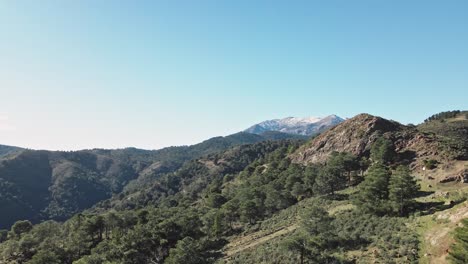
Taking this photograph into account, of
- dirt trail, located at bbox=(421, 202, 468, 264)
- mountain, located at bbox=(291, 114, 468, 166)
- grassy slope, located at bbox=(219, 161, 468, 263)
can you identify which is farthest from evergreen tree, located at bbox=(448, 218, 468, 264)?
mountain, located at bbox=(291, 114, 468, 166)

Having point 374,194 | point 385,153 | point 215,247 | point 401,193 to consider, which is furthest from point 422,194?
point 215,247

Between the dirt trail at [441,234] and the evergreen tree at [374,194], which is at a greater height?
the evergreen tree at [374,194]

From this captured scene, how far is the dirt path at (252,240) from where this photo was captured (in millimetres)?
62688

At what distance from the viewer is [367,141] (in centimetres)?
9825

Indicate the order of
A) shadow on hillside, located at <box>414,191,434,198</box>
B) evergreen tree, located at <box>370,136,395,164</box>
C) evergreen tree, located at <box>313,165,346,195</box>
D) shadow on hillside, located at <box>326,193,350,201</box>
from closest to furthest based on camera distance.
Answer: shadow on hillside, located at <box>414,191,434,198</box> → shadow on hillside, located at <box>326,193,350,201</box> → evergreen tree, located at <box>313,165,346,195</box> → evergreen tree, located at <box>370,136,395,164</box>

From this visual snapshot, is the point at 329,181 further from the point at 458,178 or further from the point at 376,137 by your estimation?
the point at 376,137

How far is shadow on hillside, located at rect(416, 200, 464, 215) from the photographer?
48.0 metres

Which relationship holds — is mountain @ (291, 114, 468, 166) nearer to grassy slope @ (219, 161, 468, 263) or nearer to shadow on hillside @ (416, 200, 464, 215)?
grassy slope @ (219, 161, 468, 263)

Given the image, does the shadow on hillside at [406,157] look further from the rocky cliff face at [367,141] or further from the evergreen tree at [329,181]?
the evergreen tree at [329,181]

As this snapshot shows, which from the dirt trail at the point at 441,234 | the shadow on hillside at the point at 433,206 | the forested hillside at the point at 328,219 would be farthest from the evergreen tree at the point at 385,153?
the dirt trail at the point at 441,234

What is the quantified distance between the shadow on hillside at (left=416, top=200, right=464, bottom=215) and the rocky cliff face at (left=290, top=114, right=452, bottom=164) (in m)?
26.0

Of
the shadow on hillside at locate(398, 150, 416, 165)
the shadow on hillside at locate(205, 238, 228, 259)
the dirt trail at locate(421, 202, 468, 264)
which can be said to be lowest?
the shadow on hillside at locate(205, 238, 228, 259)

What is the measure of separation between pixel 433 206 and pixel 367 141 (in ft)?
162

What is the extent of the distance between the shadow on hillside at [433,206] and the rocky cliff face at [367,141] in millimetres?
25985
